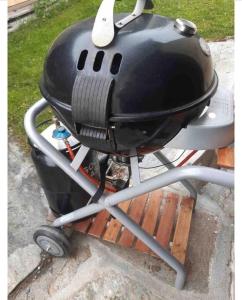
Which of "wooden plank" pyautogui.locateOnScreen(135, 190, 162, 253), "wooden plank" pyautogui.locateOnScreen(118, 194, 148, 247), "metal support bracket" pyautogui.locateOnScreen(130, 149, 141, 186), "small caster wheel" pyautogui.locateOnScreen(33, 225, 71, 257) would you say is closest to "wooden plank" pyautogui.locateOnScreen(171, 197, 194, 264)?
"wooden plank" pyautogui.locateOnScreen(135, 190, 162, 253)

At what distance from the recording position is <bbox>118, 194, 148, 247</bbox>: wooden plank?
229cm

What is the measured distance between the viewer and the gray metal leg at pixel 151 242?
5.98 ft

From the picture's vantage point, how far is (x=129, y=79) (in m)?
1.28

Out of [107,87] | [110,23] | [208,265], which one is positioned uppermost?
[110,23]

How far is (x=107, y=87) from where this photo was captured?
1272mm

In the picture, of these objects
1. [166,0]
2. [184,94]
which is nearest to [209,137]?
[184,94]

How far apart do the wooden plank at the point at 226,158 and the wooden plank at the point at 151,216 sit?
985 mm

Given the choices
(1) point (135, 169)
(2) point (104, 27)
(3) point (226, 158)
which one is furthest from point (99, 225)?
(2) point (104, 27)

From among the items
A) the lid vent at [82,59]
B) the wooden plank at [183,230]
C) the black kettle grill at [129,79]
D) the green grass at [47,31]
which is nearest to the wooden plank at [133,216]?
the wooden plank at [183,230]

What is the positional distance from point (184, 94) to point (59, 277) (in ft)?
4.99

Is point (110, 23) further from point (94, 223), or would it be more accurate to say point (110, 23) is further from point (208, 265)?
point (208, 265)

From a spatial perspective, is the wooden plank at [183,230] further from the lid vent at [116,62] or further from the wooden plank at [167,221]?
the lid vent at [116,62]

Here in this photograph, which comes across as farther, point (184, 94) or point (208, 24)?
point (208, 24)

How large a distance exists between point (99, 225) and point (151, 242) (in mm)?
535
